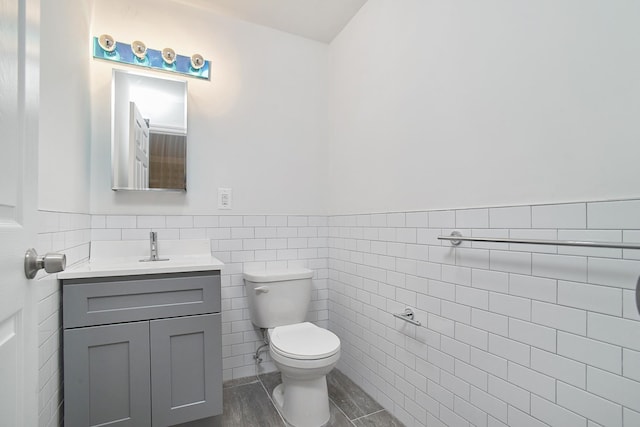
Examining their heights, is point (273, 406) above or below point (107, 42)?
below

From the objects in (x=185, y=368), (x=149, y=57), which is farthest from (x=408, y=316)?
(x=149, y=57)

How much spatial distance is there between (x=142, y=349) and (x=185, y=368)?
0.22 m

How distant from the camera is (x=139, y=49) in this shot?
1.87m

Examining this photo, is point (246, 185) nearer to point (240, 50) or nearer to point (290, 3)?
point (240, 50)

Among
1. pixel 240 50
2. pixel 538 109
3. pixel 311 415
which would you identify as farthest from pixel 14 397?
pixel 240 50

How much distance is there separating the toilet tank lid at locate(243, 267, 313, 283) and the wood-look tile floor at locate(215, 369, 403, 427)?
725 mm

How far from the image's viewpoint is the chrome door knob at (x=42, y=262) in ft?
2.16

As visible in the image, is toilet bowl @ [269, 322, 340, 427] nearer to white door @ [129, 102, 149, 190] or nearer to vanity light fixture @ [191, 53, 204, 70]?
white door @ [129, 102, 149, 190]

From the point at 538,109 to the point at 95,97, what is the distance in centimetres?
222

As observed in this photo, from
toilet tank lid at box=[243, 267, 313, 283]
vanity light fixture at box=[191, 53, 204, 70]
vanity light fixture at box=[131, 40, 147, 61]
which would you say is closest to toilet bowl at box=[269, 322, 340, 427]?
toilet tank lid at box=[243, 267, 313, 283]

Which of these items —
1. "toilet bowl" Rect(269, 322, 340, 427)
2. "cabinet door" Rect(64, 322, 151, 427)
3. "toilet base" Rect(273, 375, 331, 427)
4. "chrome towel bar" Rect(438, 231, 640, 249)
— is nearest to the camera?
"chrome towel bar" Rect(438, 231, 640, 249)

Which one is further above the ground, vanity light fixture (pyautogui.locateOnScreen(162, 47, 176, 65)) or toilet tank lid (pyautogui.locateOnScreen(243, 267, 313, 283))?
vanity light fixture (pyautogui.locateOnScreen(162, 47, 176, 65))

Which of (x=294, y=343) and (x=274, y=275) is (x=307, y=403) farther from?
(x=274, y=275)

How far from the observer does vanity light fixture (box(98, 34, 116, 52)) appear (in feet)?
5.87
